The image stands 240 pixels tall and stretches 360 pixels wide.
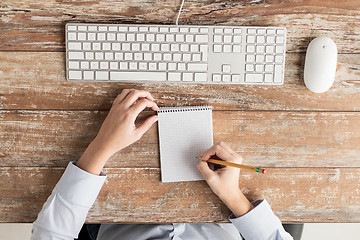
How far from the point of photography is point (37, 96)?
2.75 ft

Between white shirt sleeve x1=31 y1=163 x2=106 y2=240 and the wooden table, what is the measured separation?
0.07m

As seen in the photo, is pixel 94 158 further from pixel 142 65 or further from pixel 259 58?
pixel 259 58

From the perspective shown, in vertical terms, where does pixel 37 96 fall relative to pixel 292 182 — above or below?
above

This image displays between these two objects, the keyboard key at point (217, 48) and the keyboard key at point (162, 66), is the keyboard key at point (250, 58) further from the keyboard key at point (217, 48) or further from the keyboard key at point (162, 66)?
the keyboard key at point (162, 66)

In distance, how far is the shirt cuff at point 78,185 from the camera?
2.60 feet

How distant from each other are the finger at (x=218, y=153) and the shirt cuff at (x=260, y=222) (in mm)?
169

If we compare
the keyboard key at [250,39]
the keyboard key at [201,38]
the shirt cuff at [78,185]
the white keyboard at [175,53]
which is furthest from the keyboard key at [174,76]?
the shirt cuff at [78,185]

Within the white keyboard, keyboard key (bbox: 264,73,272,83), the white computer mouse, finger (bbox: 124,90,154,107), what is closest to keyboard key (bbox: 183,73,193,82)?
the white keyboard

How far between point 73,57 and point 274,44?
22.0 inches

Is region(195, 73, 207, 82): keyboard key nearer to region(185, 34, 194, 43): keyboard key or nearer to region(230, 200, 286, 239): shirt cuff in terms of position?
region(185, 34, 194, 43): keyboard key

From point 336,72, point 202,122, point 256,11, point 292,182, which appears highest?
point 256,11

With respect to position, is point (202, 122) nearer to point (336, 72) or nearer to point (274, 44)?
point (274, 44)

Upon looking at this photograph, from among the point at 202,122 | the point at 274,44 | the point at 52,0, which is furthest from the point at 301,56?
the point at 52,0

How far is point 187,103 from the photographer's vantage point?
855 mm
